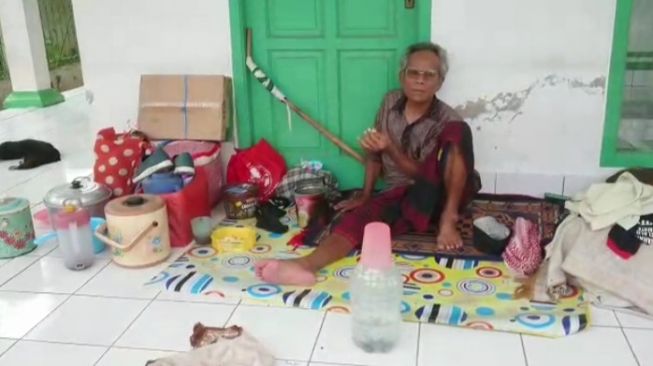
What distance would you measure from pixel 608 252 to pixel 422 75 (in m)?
1.10

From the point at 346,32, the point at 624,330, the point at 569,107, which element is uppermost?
the point at 346,32

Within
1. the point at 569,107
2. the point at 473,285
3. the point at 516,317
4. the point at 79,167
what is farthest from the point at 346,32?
the point at 79,167

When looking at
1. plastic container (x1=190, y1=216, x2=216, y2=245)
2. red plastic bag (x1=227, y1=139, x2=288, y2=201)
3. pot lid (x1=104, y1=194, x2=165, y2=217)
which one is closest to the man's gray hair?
red plastic bag (x1=227, y1=139, x2=288, y2=201)

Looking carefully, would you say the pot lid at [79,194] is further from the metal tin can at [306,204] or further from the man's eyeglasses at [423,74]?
the man's eyeglasses at [423,74]

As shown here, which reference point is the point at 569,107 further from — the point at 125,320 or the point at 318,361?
the point at 125,320

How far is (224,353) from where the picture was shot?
1.90 m

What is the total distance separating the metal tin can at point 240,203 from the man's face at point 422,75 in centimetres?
→ 94

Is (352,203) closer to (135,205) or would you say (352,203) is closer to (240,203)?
(240,203)

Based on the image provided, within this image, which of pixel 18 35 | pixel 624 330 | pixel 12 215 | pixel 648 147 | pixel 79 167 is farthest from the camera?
pixel 18 35

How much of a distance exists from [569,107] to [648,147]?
1.48ft

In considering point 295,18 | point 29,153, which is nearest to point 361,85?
point 295,18

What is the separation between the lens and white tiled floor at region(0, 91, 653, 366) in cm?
196

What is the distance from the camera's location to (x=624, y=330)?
2076 mm

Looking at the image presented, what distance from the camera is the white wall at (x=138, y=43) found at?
10.9 feet
